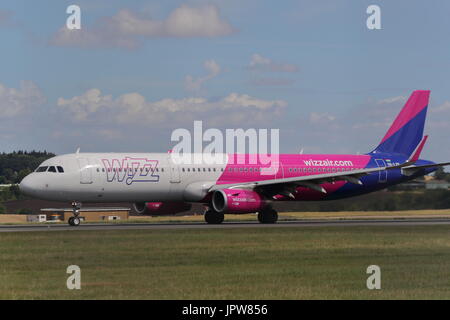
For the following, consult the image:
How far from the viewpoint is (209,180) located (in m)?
48.9

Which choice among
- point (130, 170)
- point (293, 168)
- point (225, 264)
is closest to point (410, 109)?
point (293, 168)

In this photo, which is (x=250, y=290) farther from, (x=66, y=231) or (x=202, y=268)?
(x=66, y=231)

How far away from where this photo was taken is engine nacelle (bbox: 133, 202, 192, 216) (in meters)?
49.3

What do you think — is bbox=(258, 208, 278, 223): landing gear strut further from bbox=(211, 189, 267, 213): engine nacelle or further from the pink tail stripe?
the pink tail stripe

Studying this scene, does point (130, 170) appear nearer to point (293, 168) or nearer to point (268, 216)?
point (268, 216)

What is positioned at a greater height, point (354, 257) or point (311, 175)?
point (311, 175)

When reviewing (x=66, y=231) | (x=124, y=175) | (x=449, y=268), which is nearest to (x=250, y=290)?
(x=449, y=268)

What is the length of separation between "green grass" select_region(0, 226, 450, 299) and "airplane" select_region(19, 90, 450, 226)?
7.36m

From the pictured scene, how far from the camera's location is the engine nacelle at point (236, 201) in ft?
150

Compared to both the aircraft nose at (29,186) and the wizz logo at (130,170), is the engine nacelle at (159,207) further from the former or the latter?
the aircraft nose at (29,186)

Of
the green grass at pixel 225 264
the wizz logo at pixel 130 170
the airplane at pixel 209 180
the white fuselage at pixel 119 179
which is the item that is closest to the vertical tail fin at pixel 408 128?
the airplane at pixel 209 180

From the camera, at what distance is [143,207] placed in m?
49.3
